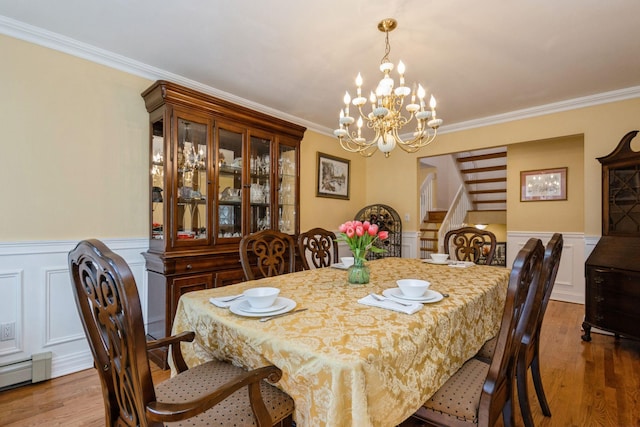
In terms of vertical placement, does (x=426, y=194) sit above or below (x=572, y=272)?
above

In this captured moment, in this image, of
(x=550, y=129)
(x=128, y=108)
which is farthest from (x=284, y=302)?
(x=550, y=129)

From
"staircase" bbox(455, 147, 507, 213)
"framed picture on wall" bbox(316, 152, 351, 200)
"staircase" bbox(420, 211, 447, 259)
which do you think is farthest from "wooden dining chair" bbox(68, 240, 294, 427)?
"staircase" bbox(455, 147, 507, 213)

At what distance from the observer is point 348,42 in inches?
85.3

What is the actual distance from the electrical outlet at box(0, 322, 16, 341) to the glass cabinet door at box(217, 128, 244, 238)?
142 cm

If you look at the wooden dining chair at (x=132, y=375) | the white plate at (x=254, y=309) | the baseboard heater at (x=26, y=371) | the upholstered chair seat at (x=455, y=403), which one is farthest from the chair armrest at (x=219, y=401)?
the baseboard heater at (x=26, y=371)

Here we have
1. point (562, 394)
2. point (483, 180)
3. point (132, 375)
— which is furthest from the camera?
point (483, 180)

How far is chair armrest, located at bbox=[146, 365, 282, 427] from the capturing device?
2.52 ft

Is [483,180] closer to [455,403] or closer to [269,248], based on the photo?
[269,248]

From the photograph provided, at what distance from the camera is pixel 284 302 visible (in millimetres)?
1288

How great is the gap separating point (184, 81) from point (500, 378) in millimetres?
3042

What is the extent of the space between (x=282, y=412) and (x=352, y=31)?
2126 mm

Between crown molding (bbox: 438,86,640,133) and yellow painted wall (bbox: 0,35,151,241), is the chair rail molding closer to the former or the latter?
crown molding (bbox: 438,86,640,133)

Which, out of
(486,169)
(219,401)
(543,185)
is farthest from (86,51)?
A: (486,169)

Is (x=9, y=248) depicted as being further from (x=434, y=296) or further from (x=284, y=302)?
(x=434, y=296)
